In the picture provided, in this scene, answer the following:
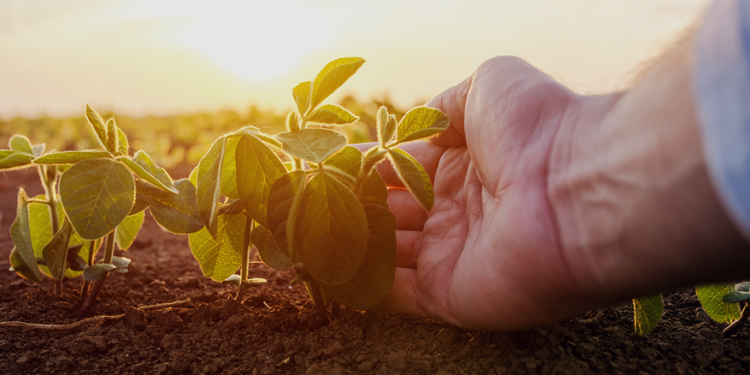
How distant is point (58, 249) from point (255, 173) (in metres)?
0.85

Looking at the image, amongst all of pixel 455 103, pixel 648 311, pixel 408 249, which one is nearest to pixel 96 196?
pixel 408 249

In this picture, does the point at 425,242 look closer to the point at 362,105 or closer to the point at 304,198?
the point at 304,198

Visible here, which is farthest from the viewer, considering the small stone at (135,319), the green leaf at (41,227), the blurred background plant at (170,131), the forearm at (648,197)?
the blurred background plant at (170,131)

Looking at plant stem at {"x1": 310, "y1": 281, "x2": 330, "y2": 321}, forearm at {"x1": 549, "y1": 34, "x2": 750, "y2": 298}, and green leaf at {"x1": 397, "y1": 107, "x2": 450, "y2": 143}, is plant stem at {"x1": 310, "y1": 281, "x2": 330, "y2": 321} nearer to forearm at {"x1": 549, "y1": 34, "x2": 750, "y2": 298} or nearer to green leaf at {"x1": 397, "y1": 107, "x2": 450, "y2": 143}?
green leaf at {"x1": 397, "y1": 107, "x2": 450, "y2": 143}

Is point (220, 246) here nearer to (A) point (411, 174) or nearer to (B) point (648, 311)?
Result: (A) point (411, 174)

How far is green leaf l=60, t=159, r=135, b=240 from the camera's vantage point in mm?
1403

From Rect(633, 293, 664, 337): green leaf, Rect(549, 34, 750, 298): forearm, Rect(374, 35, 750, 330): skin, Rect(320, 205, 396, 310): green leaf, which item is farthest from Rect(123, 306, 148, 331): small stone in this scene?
Rect(633, 293, 664, 337): green leaf

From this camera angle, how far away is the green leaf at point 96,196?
140 cm

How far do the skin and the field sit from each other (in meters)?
0.12

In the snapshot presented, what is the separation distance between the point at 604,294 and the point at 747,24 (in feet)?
2.25

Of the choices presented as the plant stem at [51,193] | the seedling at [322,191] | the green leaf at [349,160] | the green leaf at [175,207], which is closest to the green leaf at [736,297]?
the seedling at [322,191]

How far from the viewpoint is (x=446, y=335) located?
1.56m

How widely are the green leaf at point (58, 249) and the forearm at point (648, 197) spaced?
1.70m

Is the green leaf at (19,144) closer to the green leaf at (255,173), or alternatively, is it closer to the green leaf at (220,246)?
the green leaf at (220,246)
